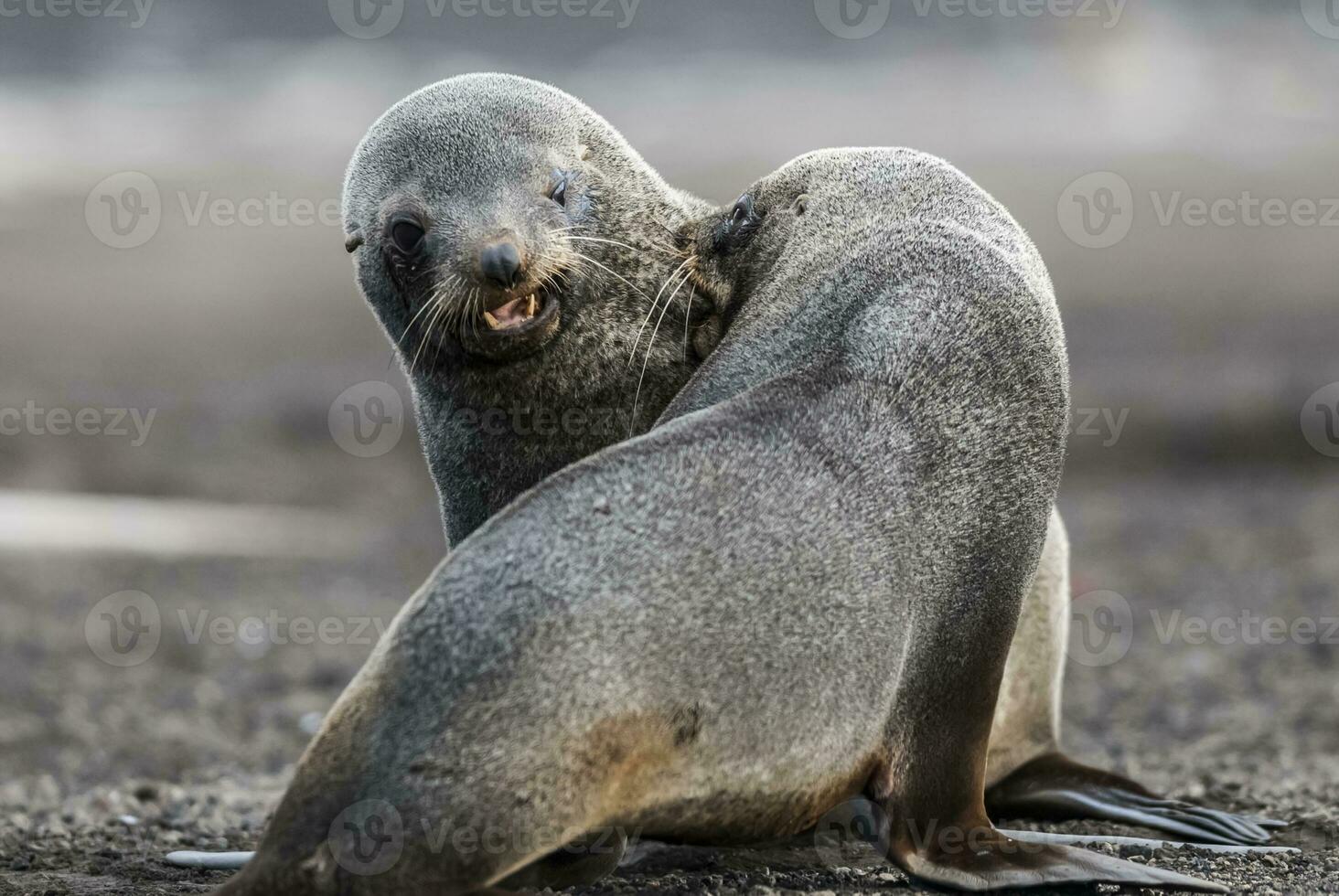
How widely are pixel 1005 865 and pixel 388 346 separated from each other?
1766 centimetres

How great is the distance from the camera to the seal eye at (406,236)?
5.39m

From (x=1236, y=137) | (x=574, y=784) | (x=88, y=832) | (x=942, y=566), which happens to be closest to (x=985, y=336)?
(x=942, y=566)

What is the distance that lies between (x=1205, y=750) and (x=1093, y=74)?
2704cm

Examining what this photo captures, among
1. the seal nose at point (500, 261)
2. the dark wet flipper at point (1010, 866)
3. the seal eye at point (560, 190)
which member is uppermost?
the seal eye at point (560, 190)

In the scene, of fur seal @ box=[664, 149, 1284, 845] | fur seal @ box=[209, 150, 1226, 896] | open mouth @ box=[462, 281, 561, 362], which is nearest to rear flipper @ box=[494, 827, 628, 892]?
fur seal @ box=[209, 150, 1226, 896]

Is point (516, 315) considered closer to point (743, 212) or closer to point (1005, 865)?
point (743, 212)

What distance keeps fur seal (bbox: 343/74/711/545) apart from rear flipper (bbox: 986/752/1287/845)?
1.92 metres

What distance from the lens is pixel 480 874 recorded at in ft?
12.5

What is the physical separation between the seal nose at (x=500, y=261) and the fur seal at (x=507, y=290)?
8 centimetres

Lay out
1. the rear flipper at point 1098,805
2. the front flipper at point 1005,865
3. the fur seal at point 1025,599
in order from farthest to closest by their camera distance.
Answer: the rear flipper at point 1098,805 < the fur seal at point 1025,599 < the front flipper at point 1005,865

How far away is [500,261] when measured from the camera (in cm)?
500

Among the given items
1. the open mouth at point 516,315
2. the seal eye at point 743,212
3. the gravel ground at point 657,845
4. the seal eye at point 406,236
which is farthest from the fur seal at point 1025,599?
the seal eye at point 406,236

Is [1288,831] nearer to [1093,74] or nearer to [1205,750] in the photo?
[1205,750]

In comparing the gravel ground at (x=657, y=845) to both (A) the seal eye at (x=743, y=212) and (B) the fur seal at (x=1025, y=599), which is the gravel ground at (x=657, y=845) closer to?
(B) the fur seal at (x=1025, y=599)
